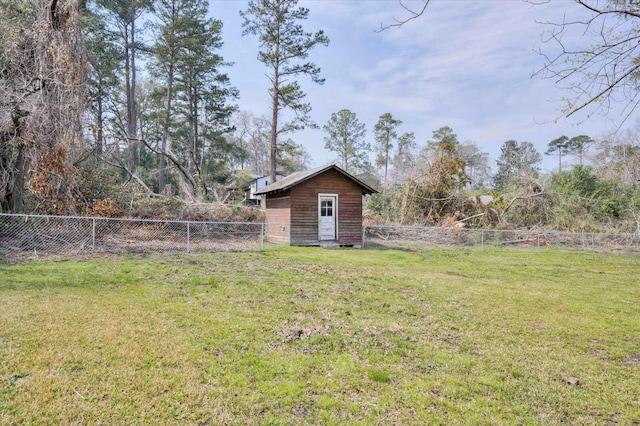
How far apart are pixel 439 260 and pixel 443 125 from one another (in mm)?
29907

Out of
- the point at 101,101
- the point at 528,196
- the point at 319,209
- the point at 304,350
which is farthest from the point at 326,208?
the point at 101,101

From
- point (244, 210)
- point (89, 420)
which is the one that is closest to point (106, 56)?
point (244, 210)

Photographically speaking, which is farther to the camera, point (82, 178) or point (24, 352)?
point (82, 178)

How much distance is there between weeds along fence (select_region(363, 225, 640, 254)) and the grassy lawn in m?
8.29

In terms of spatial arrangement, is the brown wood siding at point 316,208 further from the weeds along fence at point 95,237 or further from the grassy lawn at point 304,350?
the grassy lawn at point 304,350

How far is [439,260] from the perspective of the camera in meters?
10.9

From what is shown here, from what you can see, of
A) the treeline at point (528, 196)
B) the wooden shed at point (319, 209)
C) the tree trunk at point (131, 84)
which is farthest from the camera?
the tree trunk at point (131, 84)

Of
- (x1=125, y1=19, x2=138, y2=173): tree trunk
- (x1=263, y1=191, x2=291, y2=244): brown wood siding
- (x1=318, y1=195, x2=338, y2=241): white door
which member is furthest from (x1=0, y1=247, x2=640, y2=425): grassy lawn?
(x1=125, y1=19, x2=138, y2=173): tree trunk

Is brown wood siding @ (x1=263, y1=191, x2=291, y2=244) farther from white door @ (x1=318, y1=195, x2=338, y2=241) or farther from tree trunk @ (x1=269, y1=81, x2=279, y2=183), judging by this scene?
tree trunk @ (x1=269, y1=81, x2=279, y2=183)

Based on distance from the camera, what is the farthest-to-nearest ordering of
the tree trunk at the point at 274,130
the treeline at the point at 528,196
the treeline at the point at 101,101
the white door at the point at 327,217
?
the tree trunk at the point at 274,130 → the treeline at the point at 528,196 → the white door at the point at 327,217 → the treeline at the point at 101,101

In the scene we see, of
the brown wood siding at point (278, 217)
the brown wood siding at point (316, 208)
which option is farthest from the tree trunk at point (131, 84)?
the brown wood siding at point (316, 208)

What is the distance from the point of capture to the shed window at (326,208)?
14.1m

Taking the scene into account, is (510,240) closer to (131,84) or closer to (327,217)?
(327,217)

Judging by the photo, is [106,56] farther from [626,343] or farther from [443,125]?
[443,125]
